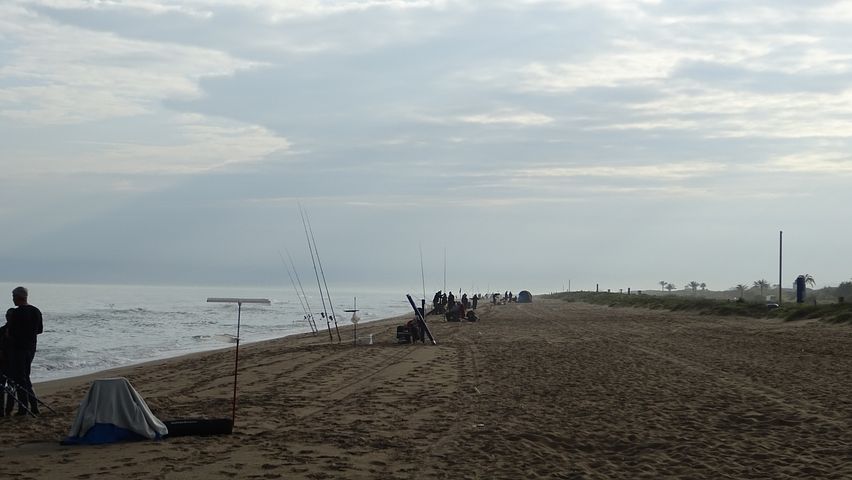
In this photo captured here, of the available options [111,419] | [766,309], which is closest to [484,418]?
[111,419]

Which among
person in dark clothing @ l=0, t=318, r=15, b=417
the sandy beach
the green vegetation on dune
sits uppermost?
the green vegetation on dune

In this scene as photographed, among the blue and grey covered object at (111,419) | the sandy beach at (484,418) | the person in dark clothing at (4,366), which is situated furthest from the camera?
the person in dark clothing at (4,366)

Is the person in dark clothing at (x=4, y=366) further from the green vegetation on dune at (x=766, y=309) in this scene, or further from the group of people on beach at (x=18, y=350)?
the green vegetation on dune at (x=766, y=309)

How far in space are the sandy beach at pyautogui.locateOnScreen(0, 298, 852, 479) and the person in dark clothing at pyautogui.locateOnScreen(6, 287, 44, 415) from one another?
387 mm

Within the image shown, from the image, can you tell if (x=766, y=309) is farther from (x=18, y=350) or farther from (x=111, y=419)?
(x=111, y=419)

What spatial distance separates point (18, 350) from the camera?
10.1 meters

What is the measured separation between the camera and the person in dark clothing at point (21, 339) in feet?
32.9

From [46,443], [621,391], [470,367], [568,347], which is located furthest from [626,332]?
[46,443]

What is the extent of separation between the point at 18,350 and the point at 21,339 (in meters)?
0.14

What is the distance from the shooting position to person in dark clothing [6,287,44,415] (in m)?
10.0

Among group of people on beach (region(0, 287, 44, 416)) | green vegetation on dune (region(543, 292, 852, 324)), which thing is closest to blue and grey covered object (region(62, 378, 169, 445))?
group of people on beach (region(0, 287, 44, 416))

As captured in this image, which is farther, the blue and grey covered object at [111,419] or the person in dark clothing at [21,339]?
the person in dark clothing at [21,339]

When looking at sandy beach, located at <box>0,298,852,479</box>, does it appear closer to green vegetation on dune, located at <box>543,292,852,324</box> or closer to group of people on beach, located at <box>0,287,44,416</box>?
group of people on beach, located at <box>0,287,44,416</box>

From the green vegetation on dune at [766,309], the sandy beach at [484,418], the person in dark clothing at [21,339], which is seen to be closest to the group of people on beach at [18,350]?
the person in dark clothing at [21,339]
